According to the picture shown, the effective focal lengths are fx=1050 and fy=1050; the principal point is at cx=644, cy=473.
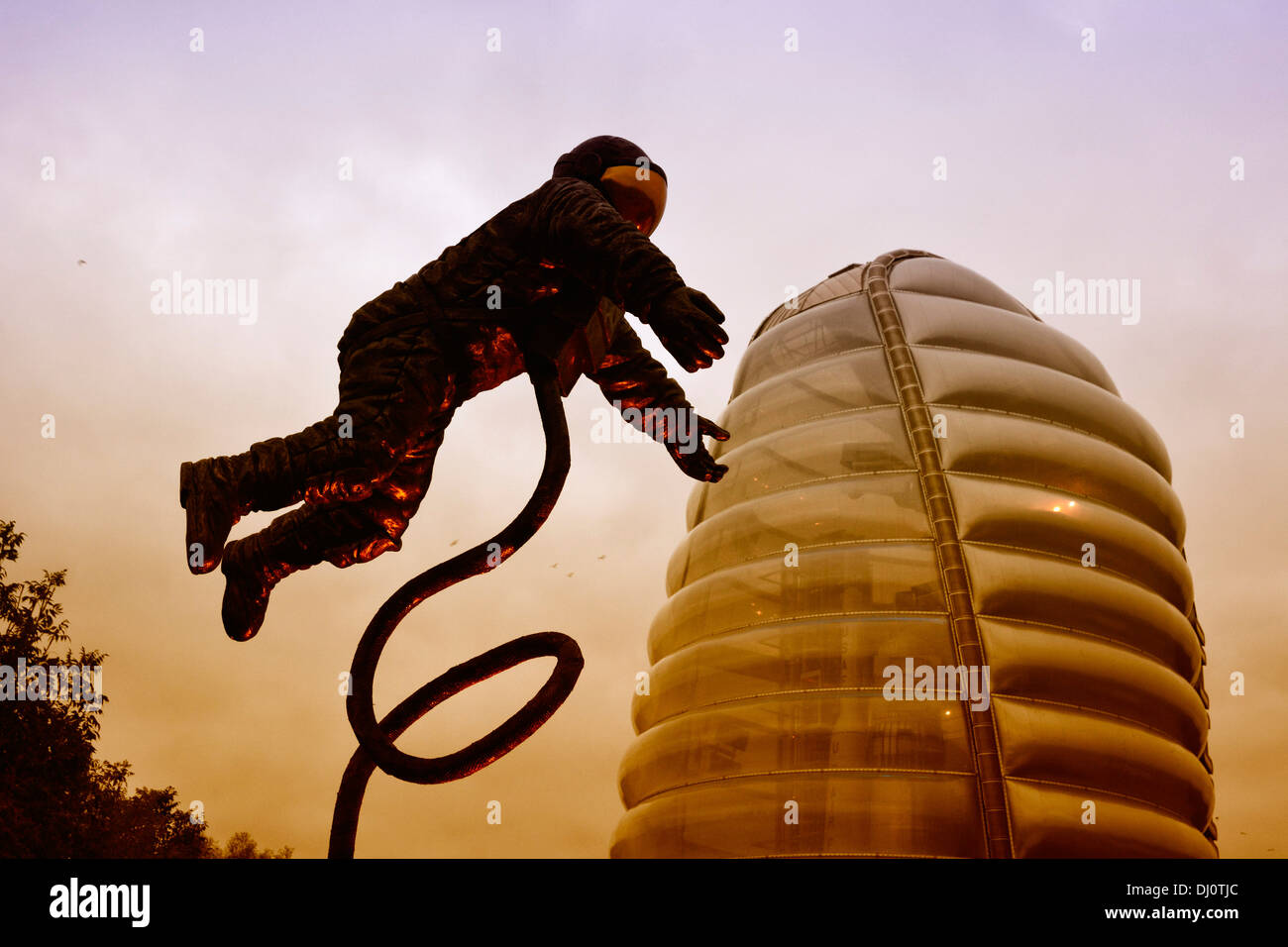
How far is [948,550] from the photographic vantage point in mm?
9719

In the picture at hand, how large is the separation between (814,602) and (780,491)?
1.51 meters

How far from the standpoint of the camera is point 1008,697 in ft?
29.8

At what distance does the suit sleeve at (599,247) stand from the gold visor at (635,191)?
158mm

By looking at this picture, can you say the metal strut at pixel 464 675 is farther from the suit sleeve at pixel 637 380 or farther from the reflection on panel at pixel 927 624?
the reflection on panel at pixel 927 624

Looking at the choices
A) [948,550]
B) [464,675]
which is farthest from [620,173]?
[948,550]

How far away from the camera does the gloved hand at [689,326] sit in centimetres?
338

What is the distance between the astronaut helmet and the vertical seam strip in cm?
621

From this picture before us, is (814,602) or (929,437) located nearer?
(814,602)

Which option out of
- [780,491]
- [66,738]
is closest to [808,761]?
[780,491]

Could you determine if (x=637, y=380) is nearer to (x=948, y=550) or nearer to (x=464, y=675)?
(x=464, y=675)

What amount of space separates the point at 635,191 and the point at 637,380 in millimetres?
761

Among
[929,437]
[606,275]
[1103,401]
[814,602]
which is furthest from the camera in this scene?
[1103,401]
